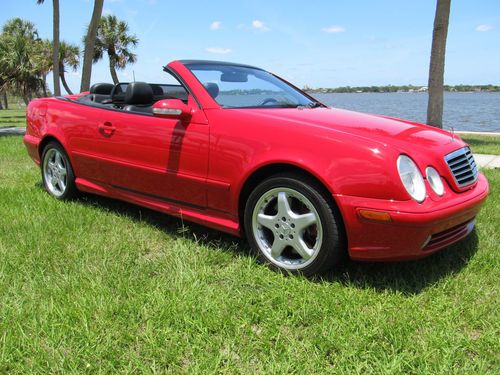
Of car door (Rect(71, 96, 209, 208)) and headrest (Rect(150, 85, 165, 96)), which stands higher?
headrest (Rect(150, 85, 165, 96))

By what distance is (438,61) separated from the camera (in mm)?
9781

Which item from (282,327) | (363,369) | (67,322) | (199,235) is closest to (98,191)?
(199,235)

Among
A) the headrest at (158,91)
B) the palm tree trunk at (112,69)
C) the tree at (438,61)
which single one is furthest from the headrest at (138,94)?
the palm tree trunk at (112,69)

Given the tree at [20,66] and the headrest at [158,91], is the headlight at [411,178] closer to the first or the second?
the headrest at [158,91]

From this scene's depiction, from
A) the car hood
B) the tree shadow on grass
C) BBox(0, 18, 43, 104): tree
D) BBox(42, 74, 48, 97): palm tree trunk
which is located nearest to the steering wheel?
the car hood

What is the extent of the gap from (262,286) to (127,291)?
802 millimetres

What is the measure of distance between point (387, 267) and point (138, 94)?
2446 millimetres

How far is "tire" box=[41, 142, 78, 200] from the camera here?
4.59 meters

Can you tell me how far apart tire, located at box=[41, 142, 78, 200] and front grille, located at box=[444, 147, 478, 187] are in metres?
3.37

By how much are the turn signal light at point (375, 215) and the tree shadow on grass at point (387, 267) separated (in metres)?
0.48

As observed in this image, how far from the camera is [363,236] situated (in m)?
2.68

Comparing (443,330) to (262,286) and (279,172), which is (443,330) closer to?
(262,286)

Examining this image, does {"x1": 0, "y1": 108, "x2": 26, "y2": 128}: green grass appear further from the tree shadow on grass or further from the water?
the tree shadow on grass

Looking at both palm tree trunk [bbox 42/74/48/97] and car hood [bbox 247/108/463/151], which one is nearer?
car hood [bbox 247/108/463/151]
